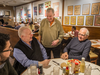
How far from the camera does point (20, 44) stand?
171 centimetres

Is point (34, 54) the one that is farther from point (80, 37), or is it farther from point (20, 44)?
point (80, 37)

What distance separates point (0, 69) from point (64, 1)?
6.47m

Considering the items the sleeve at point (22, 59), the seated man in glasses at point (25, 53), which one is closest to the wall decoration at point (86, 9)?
the seated man in glasses at point (25, 53)

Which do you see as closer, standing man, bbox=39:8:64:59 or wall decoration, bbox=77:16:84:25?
standing man, bbox=39:8:64:59

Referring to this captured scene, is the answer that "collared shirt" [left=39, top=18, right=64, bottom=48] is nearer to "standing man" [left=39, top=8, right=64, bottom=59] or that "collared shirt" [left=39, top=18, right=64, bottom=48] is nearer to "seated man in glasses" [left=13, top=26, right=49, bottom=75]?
"standing man" [left=39, top=8, right=64, bottom=59]

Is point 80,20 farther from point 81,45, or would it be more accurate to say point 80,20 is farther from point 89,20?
point 81,45

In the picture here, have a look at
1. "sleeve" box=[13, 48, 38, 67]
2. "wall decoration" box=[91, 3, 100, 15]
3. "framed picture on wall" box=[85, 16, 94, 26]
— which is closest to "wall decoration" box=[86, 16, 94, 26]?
"framed picture on wall" box=[85, 16, 94, 26]

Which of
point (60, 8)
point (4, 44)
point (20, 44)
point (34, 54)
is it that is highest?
point (60, 8)

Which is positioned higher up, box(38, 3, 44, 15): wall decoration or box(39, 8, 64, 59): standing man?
box(38, 3, 44, 15): wall decoration

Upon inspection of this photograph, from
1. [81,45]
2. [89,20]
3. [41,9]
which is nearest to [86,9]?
[89,20]

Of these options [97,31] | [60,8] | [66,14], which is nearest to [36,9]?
A: [60,8]

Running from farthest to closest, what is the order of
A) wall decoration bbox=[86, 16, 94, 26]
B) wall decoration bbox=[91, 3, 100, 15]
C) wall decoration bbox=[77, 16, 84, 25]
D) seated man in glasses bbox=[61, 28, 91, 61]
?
wall decoration bbox=[77, 16, 84, 25]
wall decoration bbox=[86, 16, 94, 26]
wall decoration bbox=[91, 3, 100, 15]
seated man in glasses bbox=[61, 28, 91, 61]

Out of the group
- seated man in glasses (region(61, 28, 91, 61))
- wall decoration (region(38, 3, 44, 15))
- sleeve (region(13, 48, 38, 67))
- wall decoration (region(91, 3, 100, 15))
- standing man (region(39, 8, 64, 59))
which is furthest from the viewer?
wall decoration (region(38, 3, 44, 15))

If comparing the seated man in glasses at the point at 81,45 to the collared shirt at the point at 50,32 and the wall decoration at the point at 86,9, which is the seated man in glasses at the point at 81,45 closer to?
the collared shirt at the point at 50,32
